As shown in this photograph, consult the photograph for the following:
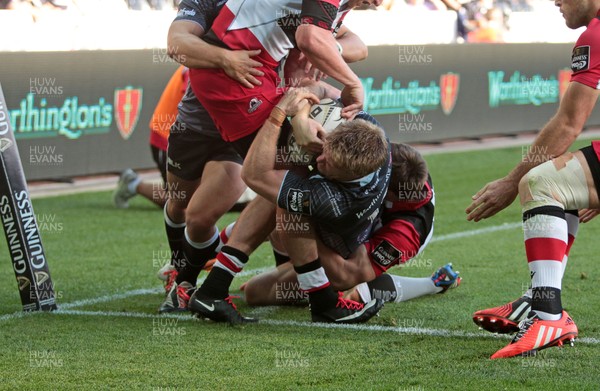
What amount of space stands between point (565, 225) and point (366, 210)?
1.08m

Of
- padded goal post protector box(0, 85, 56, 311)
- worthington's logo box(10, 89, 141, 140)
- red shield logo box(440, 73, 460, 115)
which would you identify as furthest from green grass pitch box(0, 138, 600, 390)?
red shield logo box(440, 73, 460, 115)

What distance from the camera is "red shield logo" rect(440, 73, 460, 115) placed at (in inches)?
634

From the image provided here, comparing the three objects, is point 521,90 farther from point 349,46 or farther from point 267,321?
point 267,321

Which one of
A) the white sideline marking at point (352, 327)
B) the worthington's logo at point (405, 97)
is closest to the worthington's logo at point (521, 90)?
the worthington's logo at point (405, 97)

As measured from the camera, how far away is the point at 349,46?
574 cm

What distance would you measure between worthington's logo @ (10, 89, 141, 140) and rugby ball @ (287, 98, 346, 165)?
19.7 ft

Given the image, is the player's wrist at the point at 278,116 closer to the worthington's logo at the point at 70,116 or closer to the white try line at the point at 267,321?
the white try line at the point at 267,321

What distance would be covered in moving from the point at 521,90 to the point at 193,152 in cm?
1276

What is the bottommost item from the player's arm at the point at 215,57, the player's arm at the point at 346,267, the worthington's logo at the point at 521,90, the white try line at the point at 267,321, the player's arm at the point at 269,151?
the worthington's logo at the point at 521,90

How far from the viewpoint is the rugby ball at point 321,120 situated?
5.19 m

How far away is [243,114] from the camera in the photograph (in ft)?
17.3

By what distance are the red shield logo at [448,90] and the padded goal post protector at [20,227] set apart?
11362 mm

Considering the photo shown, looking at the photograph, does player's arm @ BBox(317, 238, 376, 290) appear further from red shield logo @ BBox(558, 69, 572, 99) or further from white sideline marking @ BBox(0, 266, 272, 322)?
red shield logo @ BBox(558, 69, 572, 99)

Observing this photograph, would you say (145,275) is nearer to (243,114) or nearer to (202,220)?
(202,220)
